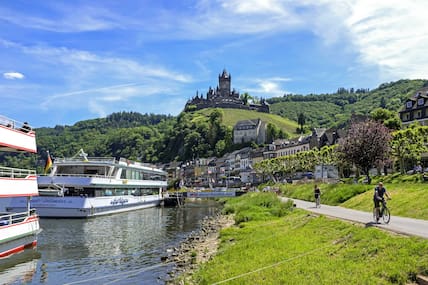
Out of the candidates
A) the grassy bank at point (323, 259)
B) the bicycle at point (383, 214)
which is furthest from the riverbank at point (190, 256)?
the bicycle at point (383, 214)

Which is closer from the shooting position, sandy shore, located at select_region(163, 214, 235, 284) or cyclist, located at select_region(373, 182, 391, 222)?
sandy shore, located at select_region(163, 214, 235, 284)

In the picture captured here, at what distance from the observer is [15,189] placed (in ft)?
72.1

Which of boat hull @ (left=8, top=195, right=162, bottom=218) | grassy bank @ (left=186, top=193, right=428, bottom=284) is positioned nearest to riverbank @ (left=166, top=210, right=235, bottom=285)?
grassy bank @ (left=186, top=193, right=428, bottom=284)

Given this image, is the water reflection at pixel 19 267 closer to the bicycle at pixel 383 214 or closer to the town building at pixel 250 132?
the bicycle at pixel 383 214

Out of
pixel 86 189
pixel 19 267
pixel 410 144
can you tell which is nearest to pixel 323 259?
pixel 19 267

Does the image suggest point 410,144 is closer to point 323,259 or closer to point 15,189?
point 323,259

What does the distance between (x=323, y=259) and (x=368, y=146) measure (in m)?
32.5

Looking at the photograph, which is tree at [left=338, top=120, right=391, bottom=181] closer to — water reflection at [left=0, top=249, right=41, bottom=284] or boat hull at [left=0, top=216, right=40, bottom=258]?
boat hull at [left=0, top=216, right=40, bottom=258]

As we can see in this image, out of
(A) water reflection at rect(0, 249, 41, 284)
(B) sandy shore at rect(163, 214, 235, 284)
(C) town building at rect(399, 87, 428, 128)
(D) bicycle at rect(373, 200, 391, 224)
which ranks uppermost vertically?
(C) town building at rect(399, 87, 428, 128)

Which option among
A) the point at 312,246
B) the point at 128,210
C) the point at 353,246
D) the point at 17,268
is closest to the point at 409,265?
the point at 353,246

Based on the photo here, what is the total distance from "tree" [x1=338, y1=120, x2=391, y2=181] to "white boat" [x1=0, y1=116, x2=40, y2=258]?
3240 cm

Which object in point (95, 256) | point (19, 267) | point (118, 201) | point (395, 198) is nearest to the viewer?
point (19, 267)

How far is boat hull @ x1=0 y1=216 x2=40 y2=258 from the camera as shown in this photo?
2053cm

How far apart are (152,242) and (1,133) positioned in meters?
13.0
